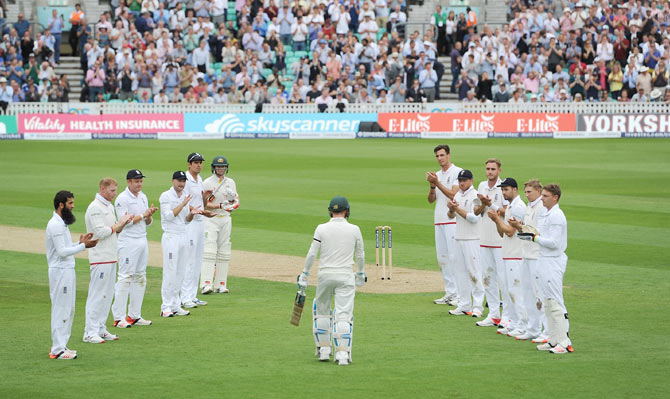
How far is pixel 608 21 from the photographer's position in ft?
160

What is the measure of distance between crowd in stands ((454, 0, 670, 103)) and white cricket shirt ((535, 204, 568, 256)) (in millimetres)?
32091

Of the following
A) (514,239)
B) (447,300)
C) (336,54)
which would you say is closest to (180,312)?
(447,300)

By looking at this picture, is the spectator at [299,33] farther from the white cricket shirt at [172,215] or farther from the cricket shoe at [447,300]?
the white cricket shirt at [172,215]

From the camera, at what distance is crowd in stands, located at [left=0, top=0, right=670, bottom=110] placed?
44.8 meters

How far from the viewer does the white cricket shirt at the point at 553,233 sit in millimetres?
12477

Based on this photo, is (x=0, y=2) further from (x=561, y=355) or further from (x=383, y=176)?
(x=561, y=355)

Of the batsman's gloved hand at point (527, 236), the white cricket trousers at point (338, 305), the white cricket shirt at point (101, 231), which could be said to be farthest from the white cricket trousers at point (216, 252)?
the batsman's gloved hand at point (527, 236)

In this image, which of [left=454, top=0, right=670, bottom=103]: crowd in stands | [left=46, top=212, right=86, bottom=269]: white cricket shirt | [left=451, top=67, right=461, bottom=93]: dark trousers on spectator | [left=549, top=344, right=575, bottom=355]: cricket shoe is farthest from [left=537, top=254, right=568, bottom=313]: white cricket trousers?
[left=451, top=67, right=461, bottom=93]: dark trousers on spectator

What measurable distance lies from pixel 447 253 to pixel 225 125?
2793 centimetres

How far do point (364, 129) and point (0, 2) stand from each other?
68.5 feet

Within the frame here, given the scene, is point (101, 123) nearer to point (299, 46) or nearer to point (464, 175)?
point (299, 46)

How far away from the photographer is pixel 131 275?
1431 centimetres

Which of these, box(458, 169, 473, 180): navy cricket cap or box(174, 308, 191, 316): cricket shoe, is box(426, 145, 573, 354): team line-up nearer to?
box(458, 169, 473, 180): navy cricket cap

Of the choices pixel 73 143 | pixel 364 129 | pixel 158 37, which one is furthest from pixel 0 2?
pixel 364 129
